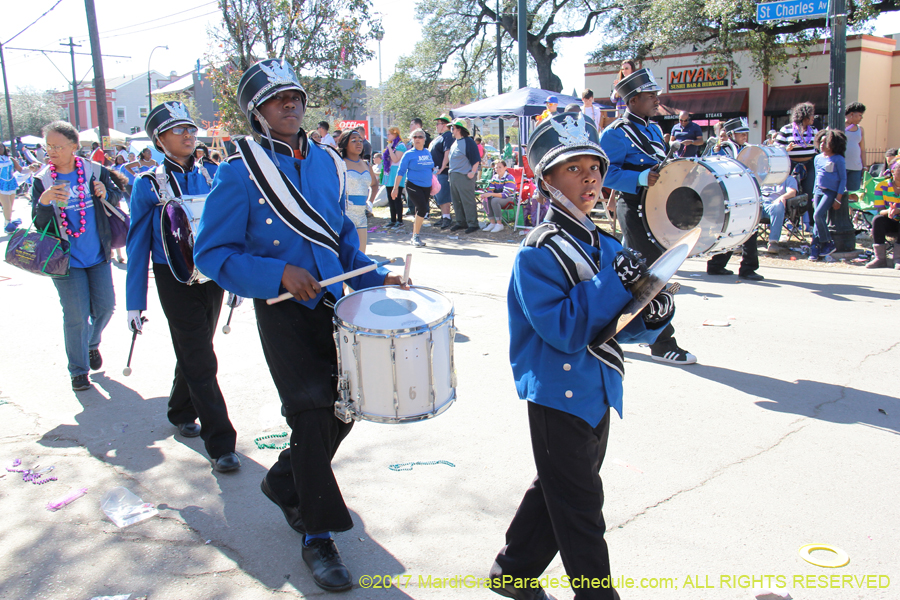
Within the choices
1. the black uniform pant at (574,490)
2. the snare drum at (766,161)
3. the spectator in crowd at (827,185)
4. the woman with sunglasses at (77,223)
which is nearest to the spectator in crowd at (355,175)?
the woman with sunglasses at (77,223)

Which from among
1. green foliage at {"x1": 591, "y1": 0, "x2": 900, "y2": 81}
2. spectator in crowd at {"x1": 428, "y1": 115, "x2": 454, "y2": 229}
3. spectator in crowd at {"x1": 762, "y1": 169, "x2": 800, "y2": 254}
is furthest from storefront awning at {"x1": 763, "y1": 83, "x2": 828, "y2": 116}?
spectator in crowd at {"x1": 428, "y1": 115, "x2": 454, "y2": 229}

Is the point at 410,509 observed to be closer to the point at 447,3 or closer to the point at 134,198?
the point at 134,198

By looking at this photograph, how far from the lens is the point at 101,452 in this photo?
4.26 m

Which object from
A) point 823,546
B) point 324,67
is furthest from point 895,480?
point 324,67

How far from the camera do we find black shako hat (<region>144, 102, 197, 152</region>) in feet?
14.0

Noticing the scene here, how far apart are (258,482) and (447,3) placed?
106 feet

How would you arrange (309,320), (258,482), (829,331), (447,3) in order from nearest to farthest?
(309,320), (258,482), (829,331), (447,3)

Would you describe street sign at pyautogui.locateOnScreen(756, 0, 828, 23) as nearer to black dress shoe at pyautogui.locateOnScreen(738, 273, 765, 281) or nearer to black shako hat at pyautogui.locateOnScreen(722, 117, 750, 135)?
black shako hat at pyautogui.locateOnScreen(722, 117, 750, 135)

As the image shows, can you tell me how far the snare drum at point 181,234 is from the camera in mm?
3971

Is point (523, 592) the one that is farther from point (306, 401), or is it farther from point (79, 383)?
point (79, 383)

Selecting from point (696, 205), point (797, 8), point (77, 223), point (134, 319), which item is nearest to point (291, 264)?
point (134, 319)

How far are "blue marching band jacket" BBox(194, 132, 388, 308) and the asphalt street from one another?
1.22 metres

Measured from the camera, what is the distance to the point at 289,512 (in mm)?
3248

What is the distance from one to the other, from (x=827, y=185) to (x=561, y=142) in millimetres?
9001
